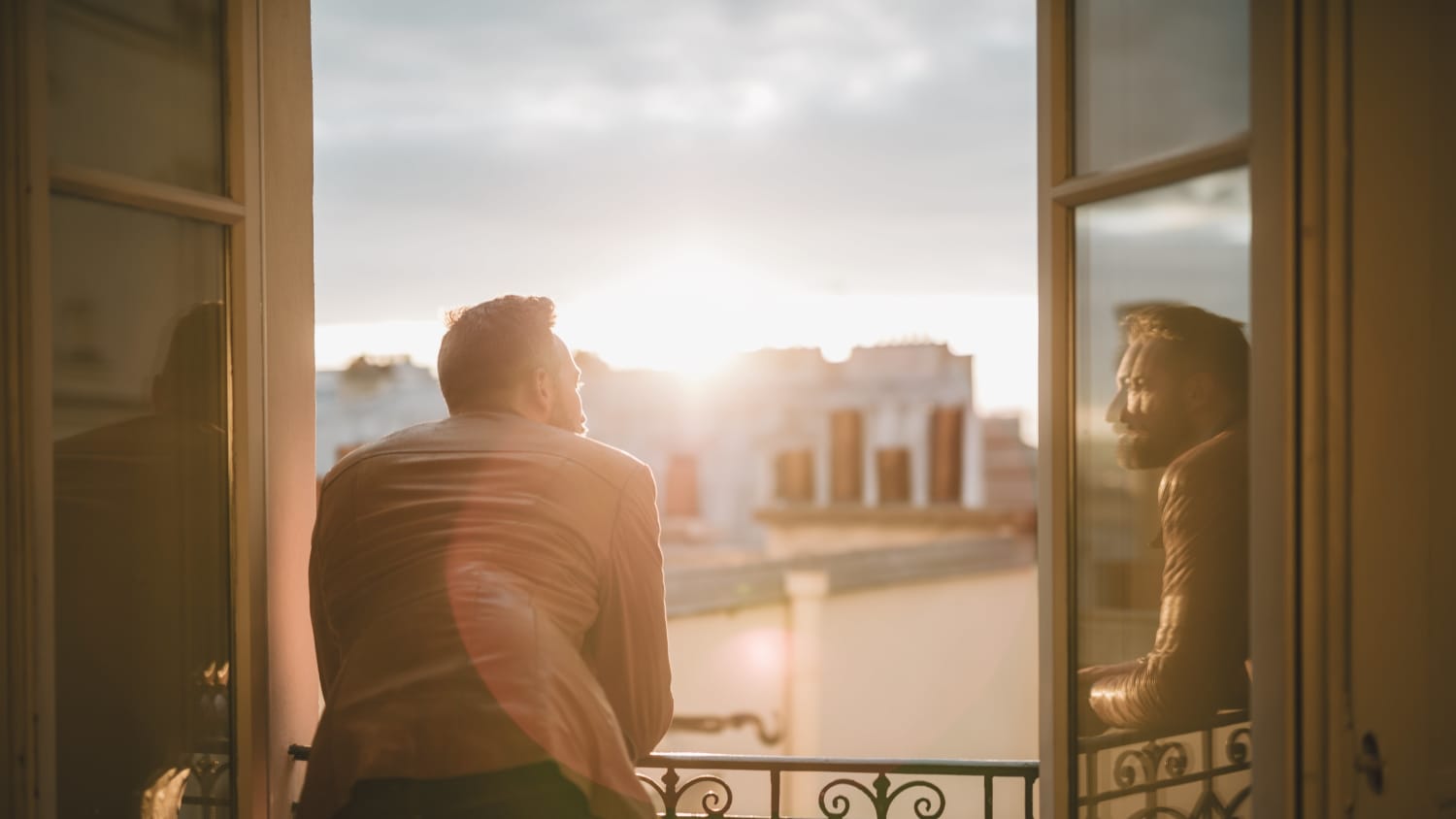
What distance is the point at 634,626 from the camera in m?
2.29

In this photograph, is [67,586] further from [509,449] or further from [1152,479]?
[1152,479]

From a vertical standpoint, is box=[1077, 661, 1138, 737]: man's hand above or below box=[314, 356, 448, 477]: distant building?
below

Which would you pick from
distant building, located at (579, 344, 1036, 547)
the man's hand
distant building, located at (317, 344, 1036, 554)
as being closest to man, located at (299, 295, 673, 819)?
the man's hand

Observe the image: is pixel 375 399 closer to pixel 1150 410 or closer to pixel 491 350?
pixel 491 350

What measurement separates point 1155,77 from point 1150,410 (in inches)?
22.5

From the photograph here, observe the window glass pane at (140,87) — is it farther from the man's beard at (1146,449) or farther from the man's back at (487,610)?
the man's beard at (1146,449)

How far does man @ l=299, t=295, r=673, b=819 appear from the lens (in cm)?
200

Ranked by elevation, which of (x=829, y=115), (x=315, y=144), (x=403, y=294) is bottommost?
(x=315, y=144)

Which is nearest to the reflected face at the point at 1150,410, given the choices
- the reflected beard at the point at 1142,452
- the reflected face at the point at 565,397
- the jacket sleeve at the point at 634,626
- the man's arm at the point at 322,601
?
the reflected beard at the point at 1142,452

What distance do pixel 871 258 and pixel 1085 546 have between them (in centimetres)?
2709

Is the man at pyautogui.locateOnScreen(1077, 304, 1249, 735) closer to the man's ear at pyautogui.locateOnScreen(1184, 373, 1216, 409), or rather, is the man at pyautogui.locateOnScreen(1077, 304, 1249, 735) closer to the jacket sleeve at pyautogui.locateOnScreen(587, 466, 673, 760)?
the man's ear at pyautogui.locateOnScreen(1184, 373, 1216, 409)

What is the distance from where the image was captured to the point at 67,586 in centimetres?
219

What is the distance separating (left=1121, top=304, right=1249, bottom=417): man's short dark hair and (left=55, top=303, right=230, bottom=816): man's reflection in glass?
1.71 meters

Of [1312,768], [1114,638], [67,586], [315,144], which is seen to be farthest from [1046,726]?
[315,144]
